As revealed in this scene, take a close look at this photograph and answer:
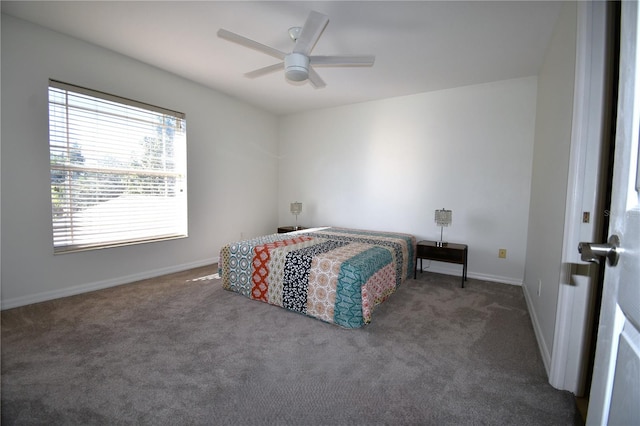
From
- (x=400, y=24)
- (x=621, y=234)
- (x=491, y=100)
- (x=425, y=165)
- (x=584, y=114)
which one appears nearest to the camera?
(x=621, y=234)

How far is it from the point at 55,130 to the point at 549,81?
469 cm

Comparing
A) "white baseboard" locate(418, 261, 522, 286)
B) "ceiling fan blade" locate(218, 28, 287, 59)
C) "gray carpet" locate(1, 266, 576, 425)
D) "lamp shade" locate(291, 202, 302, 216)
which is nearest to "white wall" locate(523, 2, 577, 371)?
"gray carpet" locate(1, 266, 576, 425)

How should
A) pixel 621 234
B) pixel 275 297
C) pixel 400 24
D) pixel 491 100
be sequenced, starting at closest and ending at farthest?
pixel 621 234 < pixel 400 24 < pixel 275 297 < pixel 491 100

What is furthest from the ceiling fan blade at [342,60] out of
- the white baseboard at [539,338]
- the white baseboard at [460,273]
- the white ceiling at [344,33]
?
the white baseboard at [460,273]

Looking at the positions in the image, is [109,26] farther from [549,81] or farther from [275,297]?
[549,81]

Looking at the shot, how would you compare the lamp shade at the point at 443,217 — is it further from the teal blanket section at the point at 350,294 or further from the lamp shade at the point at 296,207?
the lamp shade at the point at 296,207

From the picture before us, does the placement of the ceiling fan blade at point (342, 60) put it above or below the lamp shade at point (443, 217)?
above

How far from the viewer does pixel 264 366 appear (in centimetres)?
183

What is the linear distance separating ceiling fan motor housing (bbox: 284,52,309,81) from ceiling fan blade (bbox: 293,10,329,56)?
0.04 m

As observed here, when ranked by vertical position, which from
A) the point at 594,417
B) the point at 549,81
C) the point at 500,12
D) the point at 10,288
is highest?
the point at 500,12

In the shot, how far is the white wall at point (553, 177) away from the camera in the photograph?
1.78 m

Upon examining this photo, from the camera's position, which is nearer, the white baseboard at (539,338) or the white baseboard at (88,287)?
the white baseboard at (539,338)

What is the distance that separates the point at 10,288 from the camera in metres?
2.55

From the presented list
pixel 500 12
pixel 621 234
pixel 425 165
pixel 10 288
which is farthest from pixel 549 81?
pixel 10 288
